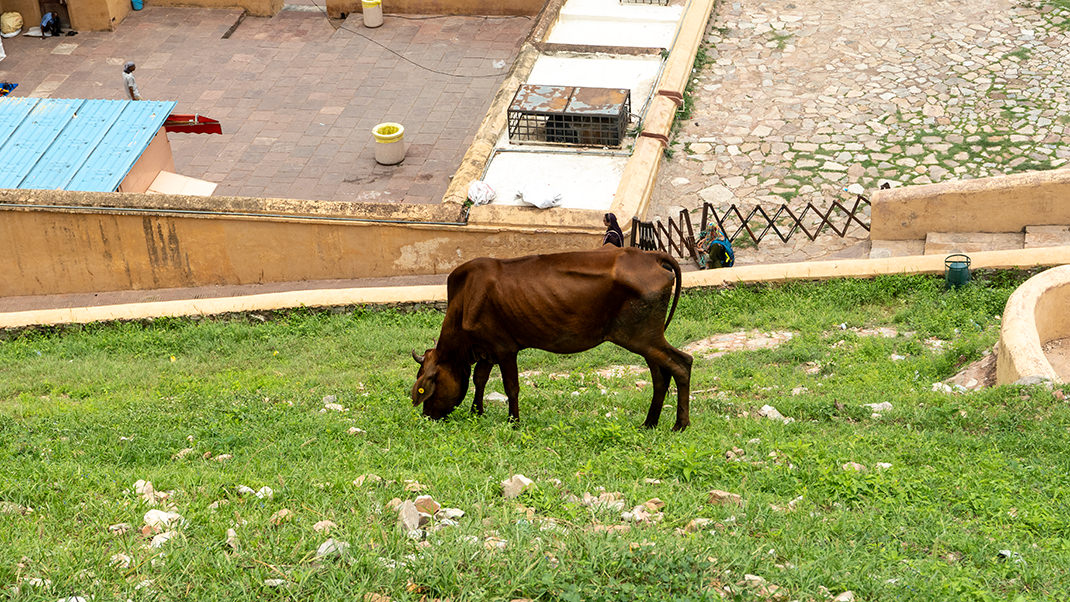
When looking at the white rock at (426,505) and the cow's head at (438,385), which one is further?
the cow's head at (438,385)

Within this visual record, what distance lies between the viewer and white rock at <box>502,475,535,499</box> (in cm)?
682

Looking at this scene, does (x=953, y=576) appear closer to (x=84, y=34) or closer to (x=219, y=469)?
(x=219, y=469)

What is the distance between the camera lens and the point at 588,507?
21.5 ft

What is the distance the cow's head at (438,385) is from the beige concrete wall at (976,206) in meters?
6.88

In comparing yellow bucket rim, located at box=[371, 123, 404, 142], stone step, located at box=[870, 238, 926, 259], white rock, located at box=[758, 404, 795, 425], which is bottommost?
yellow bucket rim, located at box=[371, 123, 404, 142]

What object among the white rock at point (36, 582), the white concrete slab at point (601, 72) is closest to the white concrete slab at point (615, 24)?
the white concrete slab at point (601, 72)

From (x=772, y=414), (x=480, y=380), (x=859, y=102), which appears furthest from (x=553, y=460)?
(x=859, y=102)

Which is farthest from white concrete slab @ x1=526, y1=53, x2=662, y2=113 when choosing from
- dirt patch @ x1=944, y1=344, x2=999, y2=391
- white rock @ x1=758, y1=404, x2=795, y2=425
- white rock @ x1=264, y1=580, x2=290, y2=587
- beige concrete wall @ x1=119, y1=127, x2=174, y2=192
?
white rock @ x1=264, y1=580, x2=290, y2=587

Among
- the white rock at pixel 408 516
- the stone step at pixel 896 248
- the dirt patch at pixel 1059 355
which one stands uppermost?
the white rock at pixel 408 516

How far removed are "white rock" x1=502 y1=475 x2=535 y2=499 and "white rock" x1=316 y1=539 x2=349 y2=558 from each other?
50.8 inches

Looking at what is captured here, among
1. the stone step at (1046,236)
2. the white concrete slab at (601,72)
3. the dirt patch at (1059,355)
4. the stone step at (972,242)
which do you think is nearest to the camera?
the dirt patch at (1059,355)

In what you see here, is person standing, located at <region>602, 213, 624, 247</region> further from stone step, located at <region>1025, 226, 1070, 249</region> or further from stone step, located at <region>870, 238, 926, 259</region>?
stone step, located at <region>1025, 226, 1070, 249</region>

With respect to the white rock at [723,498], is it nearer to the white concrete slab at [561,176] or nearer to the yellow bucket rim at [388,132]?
the white concrete slab at [561,176]

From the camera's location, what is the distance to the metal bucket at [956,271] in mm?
11141
